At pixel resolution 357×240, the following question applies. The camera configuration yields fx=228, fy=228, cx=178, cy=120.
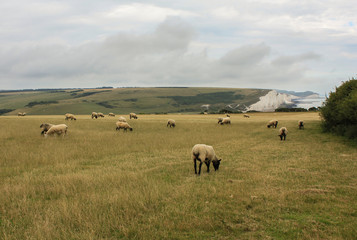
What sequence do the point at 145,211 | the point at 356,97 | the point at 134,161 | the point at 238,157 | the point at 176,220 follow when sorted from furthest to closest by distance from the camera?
the point at 356,97 < the point at 238,157 < the point at 134,161 < the point at 145,211 < the point at 176,220

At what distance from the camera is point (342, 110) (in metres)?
25.2

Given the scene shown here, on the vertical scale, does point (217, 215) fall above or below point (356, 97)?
below

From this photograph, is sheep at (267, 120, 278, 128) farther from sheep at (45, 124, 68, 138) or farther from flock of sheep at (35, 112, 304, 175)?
sheep at (45, 124, 68, 138)

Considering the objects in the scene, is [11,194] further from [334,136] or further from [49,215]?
[334,136]

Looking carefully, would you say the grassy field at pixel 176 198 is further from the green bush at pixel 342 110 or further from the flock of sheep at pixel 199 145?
the green bush at pixel 342 110

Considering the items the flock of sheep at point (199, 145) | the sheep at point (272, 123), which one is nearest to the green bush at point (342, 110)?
the flock of sheep at point (199, 145)

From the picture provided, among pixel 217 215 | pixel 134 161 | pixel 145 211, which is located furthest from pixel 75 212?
pixel 134 161

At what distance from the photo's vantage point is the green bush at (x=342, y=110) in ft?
78.1

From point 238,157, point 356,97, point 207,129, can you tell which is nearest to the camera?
point 238,157

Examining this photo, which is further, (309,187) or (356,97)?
(356,97)

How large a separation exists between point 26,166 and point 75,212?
841 cm

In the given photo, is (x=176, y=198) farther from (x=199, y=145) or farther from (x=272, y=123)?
(x=272, y=123)

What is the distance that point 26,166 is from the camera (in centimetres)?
1320

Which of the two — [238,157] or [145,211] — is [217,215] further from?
[238,157]
